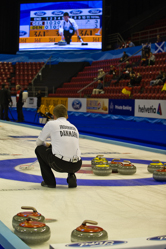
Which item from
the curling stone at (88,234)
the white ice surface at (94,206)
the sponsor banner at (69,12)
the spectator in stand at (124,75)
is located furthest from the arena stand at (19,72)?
the curling stone at (88,234)

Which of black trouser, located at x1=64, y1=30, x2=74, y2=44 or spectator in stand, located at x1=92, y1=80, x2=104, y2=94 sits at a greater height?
black trouser, located at x1=64, y1=30, x2=74, y2=44

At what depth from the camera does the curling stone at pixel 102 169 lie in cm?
605

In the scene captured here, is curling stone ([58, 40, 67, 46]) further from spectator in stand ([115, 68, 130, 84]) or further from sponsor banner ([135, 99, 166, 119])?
sponsor banner ([135, 99, 166, 119])

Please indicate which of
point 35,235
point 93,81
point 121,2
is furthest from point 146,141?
point 121,2

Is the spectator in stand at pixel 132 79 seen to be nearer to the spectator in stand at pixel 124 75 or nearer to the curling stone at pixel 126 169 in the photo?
the spectator in stand at pixel 124 75

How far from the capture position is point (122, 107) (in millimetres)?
20031

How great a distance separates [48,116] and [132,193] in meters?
11.6

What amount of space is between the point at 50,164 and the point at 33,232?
1885 millimetres

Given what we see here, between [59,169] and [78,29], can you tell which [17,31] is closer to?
[78,29]

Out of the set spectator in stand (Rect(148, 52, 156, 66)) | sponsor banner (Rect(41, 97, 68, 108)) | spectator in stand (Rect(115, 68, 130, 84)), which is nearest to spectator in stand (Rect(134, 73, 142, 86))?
spectator in stand (Rect(148, 52, 156, 66))

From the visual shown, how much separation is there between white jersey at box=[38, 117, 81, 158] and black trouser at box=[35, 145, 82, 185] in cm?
9

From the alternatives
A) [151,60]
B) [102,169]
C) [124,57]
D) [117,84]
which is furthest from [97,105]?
[102,169]

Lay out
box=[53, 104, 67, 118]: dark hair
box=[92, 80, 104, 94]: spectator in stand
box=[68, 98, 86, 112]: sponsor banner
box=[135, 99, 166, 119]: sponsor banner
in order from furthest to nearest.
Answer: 1. box=[92, 80, 104, 94]: spectator in stand
2. box=[68, 98, 86, 112]: sponsor banner
3. box=[135, 99, 166, 119]: sponsor banner
4. box=[53, 104, 67, 118]: dark hair

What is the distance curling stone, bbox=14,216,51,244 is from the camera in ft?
9.98
